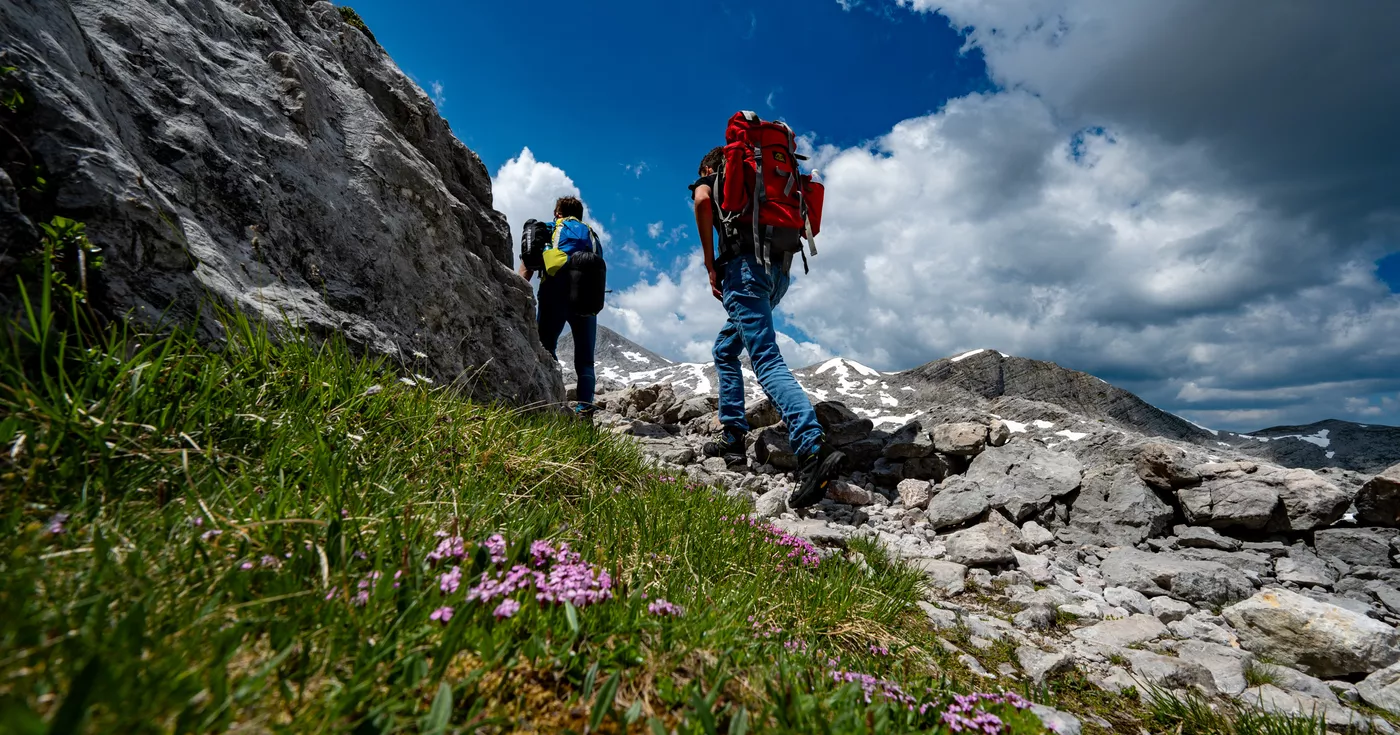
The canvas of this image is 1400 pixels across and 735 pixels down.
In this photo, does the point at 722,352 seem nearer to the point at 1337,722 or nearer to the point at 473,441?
the point at 473,441

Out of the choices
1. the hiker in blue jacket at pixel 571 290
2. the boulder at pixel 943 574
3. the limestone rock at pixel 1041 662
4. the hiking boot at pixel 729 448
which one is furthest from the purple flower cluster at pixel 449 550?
the hiker in blue jacket at pixel 571 290

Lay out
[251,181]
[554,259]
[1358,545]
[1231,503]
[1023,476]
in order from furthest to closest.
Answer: [554,259] < [1023,476] < [1231,503] < [1358,545] < [251,181]

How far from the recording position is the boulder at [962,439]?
8.14m

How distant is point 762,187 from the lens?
7340 mm

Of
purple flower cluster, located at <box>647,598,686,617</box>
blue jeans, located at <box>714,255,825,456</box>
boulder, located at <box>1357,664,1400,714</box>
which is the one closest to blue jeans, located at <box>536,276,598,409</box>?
blue jeans, located at <box>714,255,825,456</box>

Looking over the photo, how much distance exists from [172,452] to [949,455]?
857 cm

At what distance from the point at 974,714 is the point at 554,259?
8.46 m

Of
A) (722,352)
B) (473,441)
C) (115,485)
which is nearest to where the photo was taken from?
(115,485)

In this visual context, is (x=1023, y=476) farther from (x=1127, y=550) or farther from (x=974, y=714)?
(x=974, y=714)

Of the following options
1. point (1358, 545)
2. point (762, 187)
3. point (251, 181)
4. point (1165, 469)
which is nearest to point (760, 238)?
point (762, 187)

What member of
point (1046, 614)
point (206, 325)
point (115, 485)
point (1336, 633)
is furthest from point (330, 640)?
point (1336, 633)

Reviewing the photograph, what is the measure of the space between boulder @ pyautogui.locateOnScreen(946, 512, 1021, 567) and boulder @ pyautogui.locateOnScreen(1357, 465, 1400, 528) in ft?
12.2

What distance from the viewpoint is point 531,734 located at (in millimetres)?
1347

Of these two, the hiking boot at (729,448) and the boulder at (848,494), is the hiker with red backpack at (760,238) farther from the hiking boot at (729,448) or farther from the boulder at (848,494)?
the hiking boot at (729,448)
